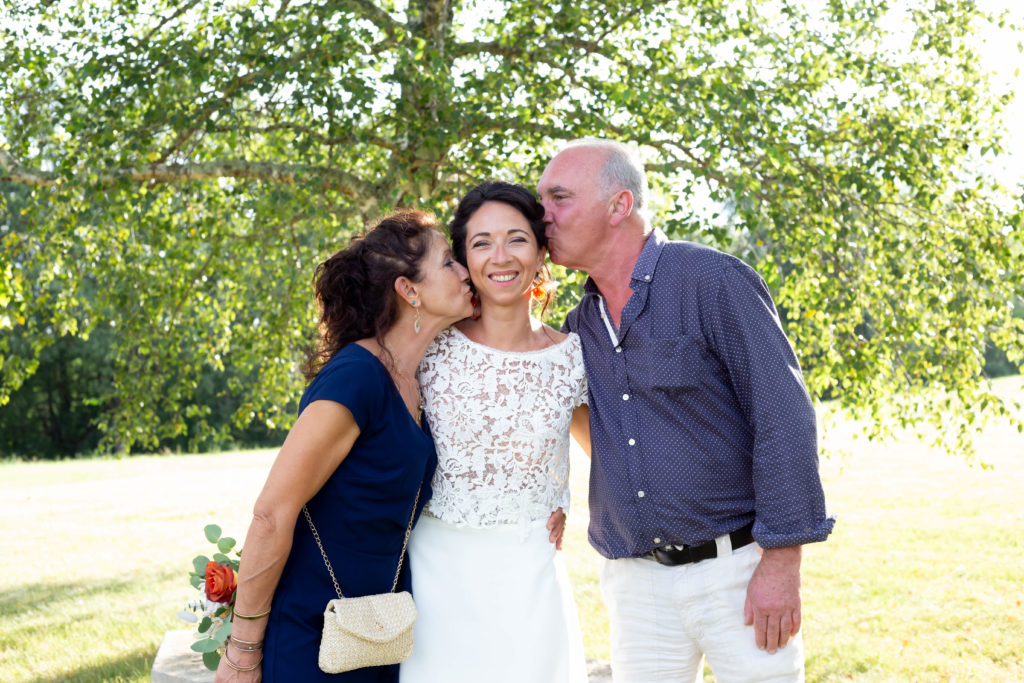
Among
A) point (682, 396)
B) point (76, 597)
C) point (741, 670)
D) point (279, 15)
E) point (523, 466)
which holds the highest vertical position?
point (279, 15)

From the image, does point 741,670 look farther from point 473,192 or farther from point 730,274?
point 473,192

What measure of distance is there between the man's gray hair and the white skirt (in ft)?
3.64

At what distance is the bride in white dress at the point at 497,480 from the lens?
8.92 ft

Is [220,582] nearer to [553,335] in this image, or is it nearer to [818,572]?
[553,335]

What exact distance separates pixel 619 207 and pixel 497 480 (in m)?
0.96

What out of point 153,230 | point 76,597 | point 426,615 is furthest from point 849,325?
point 76,597

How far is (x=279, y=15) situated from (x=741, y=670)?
16.4ft

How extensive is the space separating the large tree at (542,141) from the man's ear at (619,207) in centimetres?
247

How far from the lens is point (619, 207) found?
9.73ft

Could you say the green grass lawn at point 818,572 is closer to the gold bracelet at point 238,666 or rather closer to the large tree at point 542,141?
the large tree at point 542,141

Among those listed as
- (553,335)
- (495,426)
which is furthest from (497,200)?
(495,426)

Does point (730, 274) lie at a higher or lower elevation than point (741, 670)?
higher

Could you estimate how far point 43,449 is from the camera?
1342 inches

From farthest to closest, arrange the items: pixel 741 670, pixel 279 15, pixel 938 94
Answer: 1. pixel 938 94
2. pixel 279 15
3. pixel 741 670
